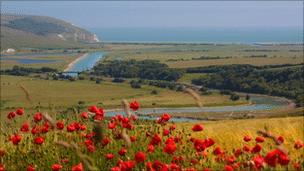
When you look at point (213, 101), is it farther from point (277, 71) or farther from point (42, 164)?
point (42, 164)

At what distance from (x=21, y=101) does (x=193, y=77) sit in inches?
2524

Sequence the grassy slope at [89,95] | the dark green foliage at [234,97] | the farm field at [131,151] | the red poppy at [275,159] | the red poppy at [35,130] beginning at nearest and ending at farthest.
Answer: the red poppy at [275,159] < the farm field at [131,151] < the red poppy at [35,130] < the grassy slope at [89,95] < the dark green foliage at [234,97]

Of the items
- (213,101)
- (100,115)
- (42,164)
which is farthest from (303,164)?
(213,101)

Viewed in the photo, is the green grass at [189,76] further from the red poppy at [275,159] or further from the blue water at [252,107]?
the red poppy at [275,159]

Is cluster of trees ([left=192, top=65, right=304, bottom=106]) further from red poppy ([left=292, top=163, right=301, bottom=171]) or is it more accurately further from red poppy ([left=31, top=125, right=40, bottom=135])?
red poppy ([left=292, top=163, right=301, bottom=171])

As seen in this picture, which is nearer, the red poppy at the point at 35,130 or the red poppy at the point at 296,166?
Result: the red poppy at the point at 296,166

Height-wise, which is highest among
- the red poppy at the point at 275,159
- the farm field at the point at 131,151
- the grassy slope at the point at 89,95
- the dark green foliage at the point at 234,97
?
the red poppy at the point at 275,159

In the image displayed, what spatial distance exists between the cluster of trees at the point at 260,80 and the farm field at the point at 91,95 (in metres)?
15.2

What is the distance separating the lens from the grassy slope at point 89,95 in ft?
444

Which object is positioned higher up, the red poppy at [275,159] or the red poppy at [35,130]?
the red poppy at [275,159]

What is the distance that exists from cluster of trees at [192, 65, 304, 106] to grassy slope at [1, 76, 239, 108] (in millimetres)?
15679

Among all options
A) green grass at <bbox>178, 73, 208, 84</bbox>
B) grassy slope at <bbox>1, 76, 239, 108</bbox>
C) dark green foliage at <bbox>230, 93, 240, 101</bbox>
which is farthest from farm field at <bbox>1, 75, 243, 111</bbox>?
green grass at <bbox>178, 73, 208, 84</bbox>

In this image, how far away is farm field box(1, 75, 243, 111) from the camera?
133750 millimetres

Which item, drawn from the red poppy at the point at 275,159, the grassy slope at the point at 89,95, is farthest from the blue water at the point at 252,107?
the red poppy at the point at 275,159
